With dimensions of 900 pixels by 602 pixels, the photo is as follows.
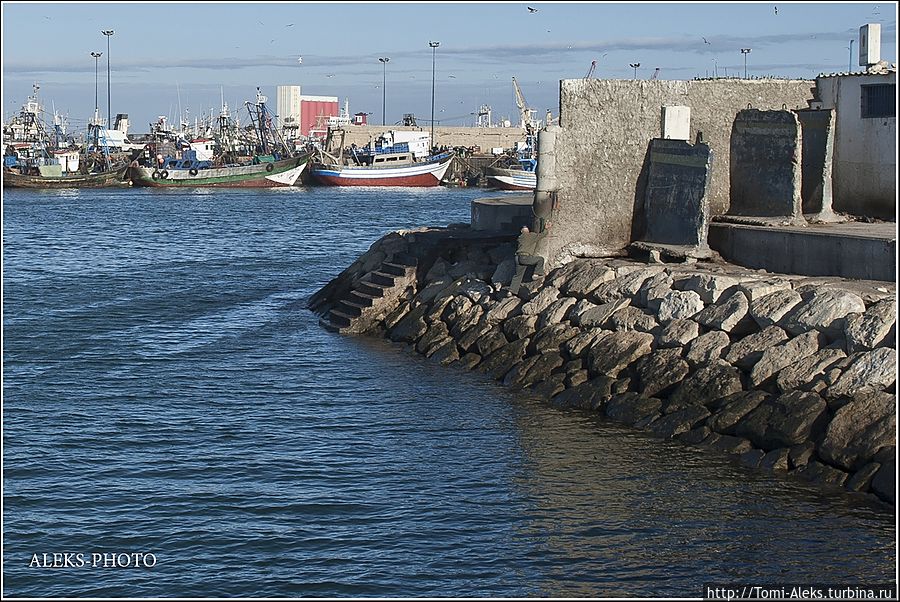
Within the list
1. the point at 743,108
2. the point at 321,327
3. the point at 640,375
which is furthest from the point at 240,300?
the point at 640,375

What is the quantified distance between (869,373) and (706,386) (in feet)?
6.44

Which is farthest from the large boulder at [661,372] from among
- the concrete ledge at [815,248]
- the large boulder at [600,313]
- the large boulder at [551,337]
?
the concrete ledge at [815,248]

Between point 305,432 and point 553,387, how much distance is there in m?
3.06

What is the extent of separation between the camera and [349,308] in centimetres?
2091

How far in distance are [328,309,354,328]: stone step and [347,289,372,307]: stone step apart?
34 cm

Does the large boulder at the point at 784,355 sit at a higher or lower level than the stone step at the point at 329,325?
higher

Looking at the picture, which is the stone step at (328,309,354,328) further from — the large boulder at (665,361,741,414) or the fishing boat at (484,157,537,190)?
the fishing boat at (484,157,537,190)

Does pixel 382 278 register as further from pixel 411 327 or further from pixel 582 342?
pixel 582 342

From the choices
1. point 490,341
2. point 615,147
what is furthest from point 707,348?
point 615,147

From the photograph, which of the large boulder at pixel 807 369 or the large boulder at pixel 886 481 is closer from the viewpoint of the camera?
the large boulder at pixel 886 481

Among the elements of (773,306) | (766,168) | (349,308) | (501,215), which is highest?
(766,168)

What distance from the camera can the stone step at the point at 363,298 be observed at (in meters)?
20.6

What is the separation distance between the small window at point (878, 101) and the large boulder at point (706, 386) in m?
7.12

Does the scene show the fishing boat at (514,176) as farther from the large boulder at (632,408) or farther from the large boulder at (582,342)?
the large boulder at (632,408)
